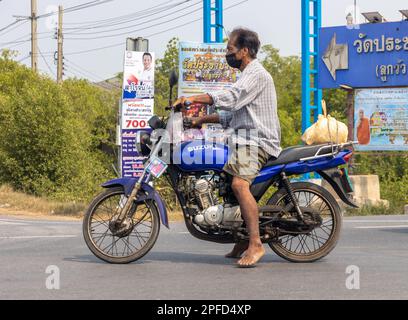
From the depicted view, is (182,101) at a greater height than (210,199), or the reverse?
(182,101)

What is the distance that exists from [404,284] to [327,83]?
14848 mm

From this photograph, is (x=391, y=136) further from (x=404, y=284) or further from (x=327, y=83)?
(x=404, y=284)

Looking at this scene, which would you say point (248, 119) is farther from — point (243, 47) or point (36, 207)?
point (36, 207)

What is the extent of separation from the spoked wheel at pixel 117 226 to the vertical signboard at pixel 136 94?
784cm

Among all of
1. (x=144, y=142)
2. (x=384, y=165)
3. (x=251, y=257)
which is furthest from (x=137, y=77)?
(x=384, y=165)

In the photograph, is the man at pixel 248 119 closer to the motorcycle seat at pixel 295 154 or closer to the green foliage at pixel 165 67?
the motorcycle seat at pixel 295 154

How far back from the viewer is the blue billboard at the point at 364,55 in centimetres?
2117

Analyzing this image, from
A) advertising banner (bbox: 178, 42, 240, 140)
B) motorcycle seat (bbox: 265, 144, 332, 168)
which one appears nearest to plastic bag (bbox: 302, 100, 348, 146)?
motorcycle seat (bbox: 265, 144, 332, 168)

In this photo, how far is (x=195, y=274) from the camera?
24.0 feet

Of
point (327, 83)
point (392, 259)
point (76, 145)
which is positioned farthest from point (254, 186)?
point (76, 145)

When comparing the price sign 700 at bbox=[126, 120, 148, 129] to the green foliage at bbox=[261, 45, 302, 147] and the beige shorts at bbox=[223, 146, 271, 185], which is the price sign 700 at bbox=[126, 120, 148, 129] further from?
the green foliage at bbox=[261, 45, 302, 147]

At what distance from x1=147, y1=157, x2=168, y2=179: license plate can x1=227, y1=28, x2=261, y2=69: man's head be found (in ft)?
3.64

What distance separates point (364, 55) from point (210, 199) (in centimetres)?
1440

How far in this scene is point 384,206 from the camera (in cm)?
1725
